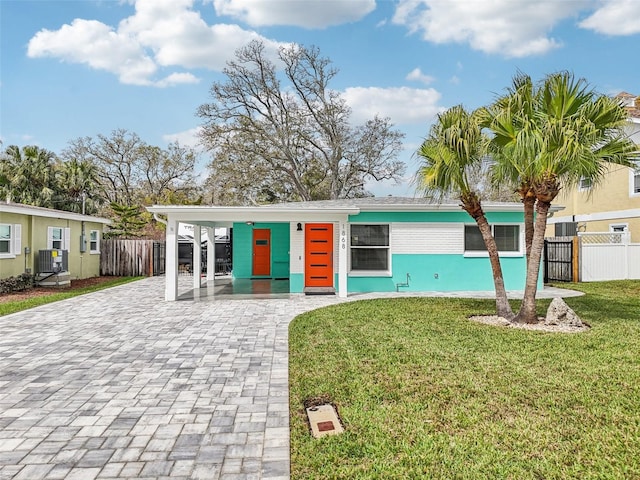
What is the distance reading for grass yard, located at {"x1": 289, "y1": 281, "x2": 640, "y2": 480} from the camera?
2840 mm

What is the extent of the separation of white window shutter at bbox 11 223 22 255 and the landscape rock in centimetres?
1460

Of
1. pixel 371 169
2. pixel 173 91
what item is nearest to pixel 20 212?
pixel 173 91

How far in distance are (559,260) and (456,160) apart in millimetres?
11129

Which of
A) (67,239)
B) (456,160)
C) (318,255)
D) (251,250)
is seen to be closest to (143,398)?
(456,160)

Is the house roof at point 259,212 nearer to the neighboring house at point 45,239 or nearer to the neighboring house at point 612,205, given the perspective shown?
the neighboring house at point 45,239

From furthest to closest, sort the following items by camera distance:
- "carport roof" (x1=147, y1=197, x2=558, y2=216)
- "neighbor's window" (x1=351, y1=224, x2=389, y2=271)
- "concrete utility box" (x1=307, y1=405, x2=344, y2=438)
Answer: "neighbor's window" (x1=351, y1=224, x2=389, y2=271) → "carport roof" (x1=147, y1=197, x2=558, y2=216) → "concrete utility box" (x1=307, y1=405, x2=344, y2=438)

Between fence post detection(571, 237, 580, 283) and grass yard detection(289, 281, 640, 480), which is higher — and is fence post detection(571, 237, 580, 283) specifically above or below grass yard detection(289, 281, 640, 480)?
above

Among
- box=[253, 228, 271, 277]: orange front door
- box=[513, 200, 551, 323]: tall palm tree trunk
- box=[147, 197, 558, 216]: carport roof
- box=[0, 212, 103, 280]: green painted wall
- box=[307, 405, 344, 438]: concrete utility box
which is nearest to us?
box=[307, 405, 344, 438]: concrete utility box

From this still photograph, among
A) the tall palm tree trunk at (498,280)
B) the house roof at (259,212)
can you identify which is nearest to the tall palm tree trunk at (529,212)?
the tall palm tree trunk at (498,280)

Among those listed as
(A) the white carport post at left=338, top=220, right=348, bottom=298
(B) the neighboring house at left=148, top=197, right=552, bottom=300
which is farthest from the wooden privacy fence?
(A) the white carport post at left=338, top=220, right=348, bottom=298

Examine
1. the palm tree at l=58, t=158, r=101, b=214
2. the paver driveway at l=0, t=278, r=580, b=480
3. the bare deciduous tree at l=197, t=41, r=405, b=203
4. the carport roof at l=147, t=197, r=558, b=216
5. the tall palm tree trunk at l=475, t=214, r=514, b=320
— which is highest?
the bare deciduous tree at l=197, t=41, r=405, b=203

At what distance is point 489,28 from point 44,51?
47.7 ft

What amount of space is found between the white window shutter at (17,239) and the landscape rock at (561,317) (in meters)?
14.6

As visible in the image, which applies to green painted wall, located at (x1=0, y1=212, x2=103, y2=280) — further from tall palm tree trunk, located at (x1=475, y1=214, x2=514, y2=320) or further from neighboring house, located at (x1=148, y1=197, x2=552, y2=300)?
tall palm tree trunk, located at (x1=475, y1=214, x2=514, y2=320)
